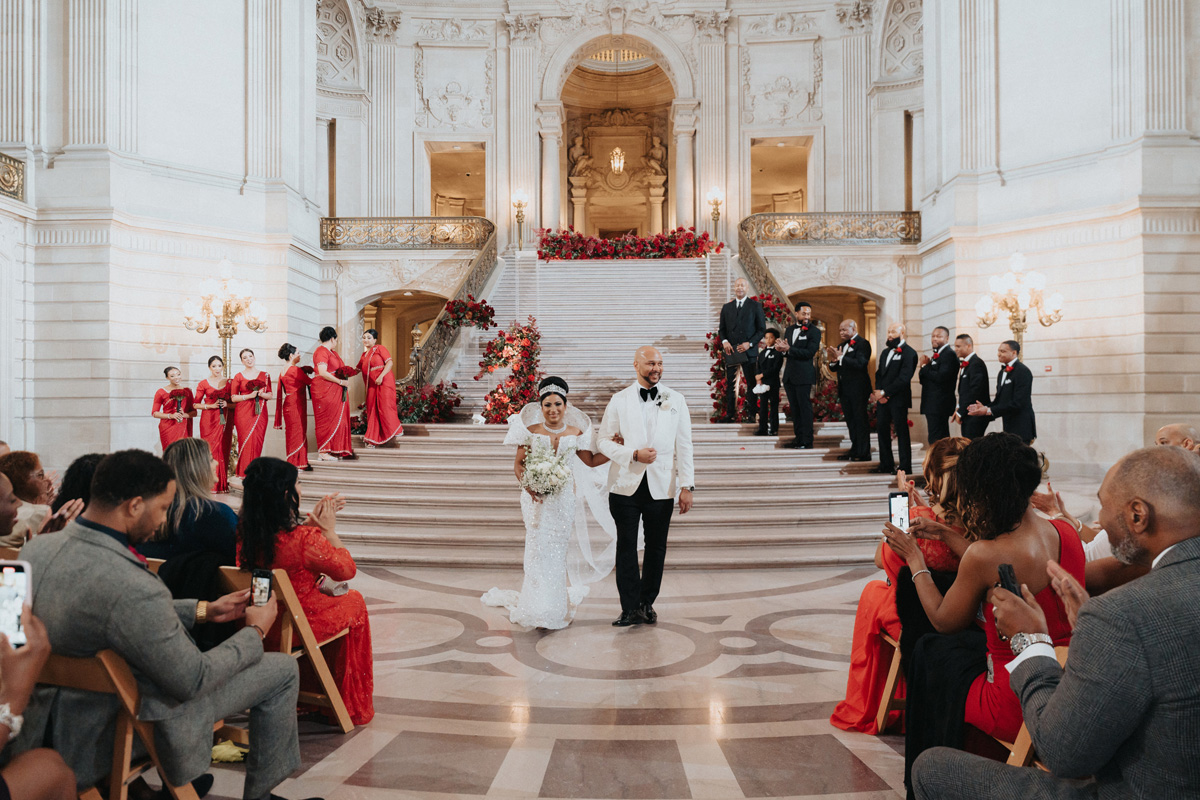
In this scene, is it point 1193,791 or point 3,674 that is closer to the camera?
point 1193,791

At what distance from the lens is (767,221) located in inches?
667

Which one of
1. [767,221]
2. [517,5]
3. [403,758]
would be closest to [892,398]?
[403,758]

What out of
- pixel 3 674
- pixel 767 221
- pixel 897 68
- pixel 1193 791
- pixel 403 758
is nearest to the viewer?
pixel 1193 791

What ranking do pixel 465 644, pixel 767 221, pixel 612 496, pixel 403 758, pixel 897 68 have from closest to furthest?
pixel 403 758 → pixel 465 644 → pixel 612 496 → pixel 767 221 → pixel 897 68

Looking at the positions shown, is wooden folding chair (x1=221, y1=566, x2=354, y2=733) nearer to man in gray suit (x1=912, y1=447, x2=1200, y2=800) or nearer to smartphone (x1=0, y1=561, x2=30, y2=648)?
smartphone (x1=0, y1=561, x2=30, y2=648)

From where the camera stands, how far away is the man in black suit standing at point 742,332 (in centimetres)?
949

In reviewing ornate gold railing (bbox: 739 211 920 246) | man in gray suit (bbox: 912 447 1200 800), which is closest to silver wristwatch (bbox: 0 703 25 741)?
man in gray suit (bbox: 912 447 1200 800)

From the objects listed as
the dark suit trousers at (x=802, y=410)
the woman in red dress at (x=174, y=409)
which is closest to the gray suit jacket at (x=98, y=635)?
the dark suit trousers at (x=802, y=410)

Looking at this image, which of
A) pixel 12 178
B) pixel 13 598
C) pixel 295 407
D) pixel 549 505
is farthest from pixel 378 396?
pixel 13 598

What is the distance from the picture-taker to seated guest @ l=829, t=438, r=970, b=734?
274cm

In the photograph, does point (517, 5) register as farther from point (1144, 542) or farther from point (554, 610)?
point (1144, 542)

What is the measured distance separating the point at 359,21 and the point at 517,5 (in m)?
4.11

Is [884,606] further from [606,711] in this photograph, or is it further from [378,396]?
[378,396]

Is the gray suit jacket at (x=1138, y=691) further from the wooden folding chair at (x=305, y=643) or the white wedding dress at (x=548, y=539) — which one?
the white wedding dress at (x=548, y=539)
